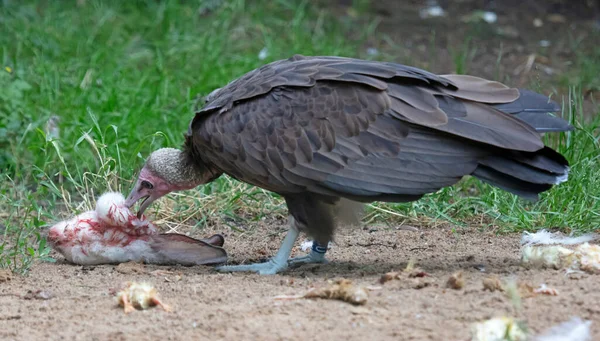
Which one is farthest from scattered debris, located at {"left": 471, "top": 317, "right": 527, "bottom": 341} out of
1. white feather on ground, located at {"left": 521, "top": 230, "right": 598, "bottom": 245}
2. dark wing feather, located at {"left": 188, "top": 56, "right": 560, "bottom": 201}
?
white feather on ground, located at {"left": 521, "top": 230, "right": 598, "bottom": 245}

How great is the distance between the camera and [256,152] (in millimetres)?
4398

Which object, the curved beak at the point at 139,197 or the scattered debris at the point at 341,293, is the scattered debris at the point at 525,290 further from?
the curved beak at the point at 139,197

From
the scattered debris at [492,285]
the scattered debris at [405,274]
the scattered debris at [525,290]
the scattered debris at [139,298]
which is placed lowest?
the scattered debris at [139,298]

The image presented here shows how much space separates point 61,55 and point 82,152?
1.70m

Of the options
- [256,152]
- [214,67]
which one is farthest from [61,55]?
[256,152]

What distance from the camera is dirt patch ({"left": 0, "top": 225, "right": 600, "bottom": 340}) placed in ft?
10.8

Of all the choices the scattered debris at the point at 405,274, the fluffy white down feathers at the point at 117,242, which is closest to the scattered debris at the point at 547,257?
the scattered debris at the point at 405,274

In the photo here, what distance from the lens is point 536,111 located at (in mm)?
4301

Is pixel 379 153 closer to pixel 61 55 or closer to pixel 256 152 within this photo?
Answer: pixel 256 152

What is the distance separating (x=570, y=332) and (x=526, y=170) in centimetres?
117

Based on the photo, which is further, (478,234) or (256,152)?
(478,234)

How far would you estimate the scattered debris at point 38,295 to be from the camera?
4055 millimetres

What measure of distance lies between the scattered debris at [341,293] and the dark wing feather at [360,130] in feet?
2.40

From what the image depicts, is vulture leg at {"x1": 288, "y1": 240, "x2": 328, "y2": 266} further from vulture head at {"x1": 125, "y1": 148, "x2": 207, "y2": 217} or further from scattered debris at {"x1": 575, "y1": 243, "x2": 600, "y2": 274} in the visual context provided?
scattered debris at {"x1": 575, "y1": 243, "x2": 600, "y2": 274}
